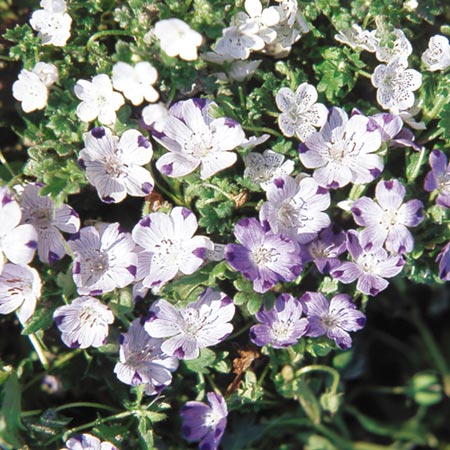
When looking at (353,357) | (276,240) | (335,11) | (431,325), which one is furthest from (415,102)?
(431,325)

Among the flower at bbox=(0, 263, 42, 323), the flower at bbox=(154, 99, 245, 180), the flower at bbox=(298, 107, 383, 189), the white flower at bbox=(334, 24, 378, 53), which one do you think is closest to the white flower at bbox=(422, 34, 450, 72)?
the white flower at bbox=(334, 24, 378, 53)

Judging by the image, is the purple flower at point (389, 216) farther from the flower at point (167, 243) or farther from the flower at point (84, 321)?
the flower at point (84, 321)

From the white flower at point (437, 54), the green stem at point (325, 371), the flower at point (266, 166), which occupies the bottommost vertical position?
the green stem at point (325, 371)

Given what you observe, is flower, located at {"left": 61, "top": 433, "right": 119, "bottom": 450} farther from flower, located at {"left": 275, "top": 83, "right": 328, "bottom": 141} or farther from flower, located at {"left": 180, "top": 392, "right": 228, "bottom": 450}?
flower, located at {"left": 275, "top": 83, "right": 328, "bottom": 141}

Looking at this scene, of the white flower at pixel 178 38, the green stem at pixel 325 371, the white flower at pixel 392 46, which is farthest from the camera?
the green stem at pixel 325 371

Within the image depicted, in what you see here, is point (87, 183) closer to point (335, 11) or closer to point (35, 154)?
point (35, 154)

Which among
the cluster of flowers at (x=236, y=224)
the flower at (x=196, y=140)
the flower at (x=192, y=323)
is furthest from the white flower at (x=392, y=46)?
the flower at (x=192, y=323)

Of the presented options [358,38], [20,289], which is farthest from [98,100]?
[358,38]
